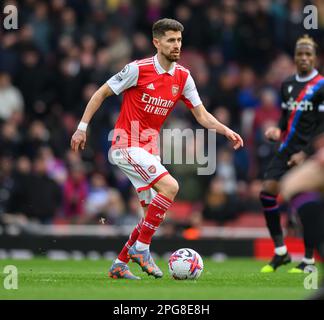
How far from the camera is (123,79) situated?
36.4 ft

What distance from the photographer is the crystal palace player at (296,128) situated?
12.5 meters

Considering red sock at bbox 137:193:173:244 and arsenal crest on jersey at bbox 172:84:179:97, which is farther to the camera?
arsenal crest on jersey at bbox 172:84:179:97

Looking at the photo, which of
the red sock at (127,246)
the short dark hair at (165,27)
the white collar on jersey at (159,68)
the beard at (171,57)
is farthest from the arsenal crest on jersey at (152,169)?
the short dark hair at (165,27)

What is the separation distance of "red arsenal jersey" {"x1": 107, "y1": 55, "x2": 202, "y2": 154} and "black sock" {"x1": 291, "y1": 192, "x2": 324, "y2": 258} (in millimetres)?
3873

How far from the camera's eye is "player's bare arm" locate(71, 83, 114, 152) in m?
10.7

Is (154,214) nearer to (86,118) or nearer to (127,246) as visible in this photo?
(127,246)

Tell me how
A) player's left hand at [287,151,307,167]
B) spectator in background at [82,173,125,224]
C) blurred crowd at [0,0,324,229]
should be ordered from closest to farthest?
player's left hand at [287,151,307,167], spectator in background at [82,173,125,224], blurred crowd at [0,0,324,229]

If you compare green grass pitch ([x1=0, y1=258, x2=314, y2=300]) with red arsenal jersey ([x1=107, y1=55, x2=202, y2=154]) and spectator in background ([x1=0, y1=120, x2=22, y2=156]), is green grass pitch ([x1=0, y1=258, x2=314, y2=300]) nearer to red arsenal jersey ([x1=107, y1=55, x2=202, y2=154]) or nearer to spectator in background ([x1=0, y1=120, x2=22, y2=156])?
red arsenal jersey ([x1=107, y1=55, x2=202, y2=154])

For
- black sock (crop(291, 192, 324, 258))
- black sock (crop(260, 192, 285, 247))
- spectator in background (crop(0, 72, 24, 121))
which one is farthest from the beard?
spectator in background (crop(0, 72, 24, 121))

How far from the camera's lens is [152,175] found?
1084cm

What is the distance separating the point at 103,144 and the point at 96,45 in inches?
108

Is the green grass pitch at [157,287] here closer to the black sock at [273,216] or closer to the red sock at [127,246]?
the red sock at [127,246]

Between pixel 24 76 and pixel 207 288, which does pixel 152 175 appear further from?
pixel 24 76

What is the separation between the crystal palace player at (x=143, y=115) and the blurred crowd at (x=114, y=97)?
22.4 feet
